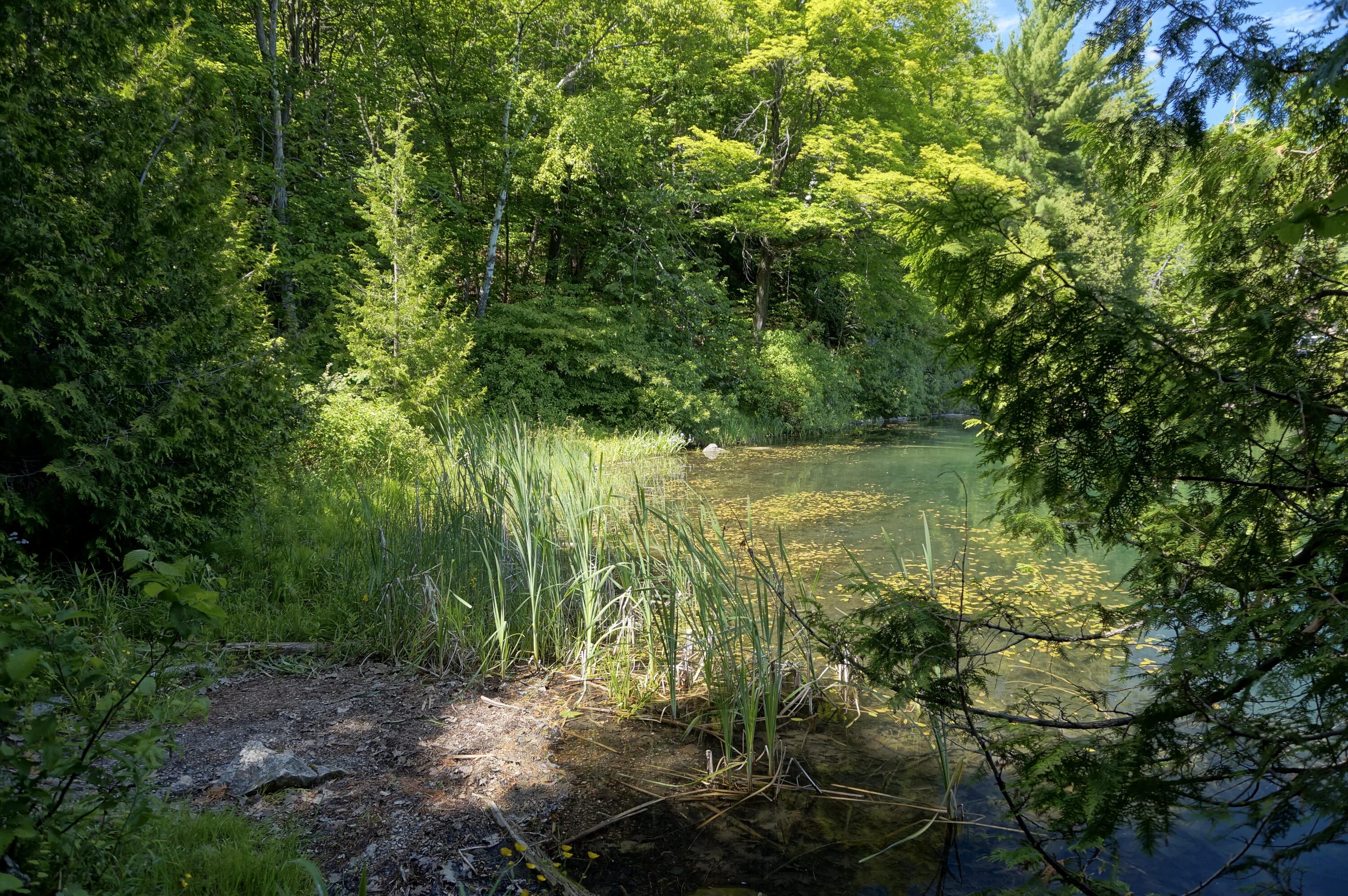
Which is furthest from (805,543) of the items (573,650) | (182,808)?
(182,808)

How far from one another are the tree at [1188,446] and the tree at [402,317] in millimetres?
7096

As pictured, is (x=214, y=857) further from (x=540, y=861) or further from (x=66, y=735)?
(x=540, y=861)

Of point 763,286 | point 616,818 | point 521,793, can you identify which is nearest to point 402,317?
point 521,793

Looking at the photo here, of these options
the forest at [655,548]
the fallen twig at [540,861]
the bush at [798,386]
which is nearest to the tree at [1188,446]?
the forest at [655,548]

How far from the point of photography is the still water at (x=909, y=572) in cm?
258

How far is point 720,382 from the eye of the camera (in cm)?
1567

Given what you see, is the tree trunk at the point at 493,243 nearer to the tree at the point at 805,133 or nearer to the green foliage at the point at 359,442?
the tree at the point at 805,133

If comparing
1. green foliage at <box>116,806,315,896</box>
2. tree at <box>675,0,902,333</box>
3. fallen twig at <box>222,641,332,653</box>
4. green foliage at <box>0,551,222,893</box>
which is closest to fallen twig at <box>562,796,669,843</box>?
green foliage at <box>116,806,315,896</box>

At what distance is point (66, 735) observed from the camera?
1.72 meters

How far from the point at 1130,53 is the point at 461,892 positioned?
3015 mm

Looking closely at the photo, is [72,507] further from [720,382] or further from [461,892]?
[720,382]

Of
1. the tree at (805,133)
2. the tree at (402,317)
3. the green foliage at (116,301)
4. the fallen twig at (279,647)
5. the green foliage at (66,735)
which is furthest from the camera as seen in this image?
the tree at (805,133)

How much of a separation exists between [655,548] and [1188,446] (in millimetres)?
3560

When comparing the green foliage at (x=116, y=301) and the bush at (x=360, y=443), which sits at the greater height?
the green foliage at (x=116, y=301)
